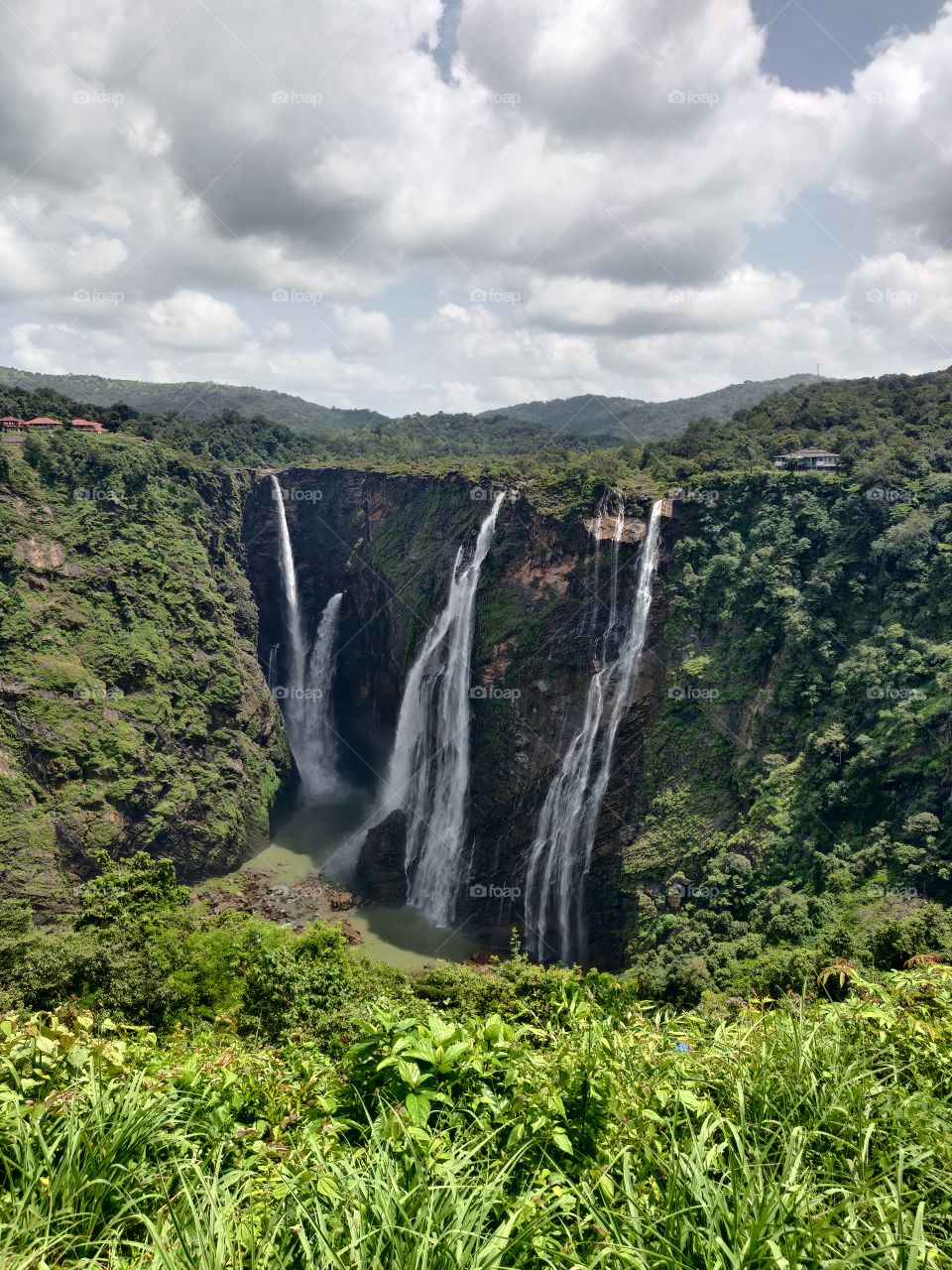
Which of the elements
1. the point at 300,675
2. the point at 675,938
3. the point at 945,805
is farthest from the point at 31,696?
the point at 945,805

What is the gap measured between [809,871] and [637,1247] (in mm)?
23449

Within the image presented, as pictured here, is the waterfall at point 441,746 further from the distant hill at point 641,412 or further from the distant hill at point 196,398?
the distant hill at point 196,398

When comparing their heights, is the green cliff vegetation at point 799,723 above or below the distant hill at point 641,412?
below

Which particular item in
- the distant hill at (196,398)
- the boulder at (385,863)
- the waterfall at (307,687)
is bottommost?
the boulder at (385,863)

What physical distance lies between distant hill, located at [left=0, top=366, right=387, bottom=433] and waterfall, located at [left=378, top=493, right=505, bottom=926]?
3275 inches

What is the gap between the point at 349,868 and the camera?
37.1 metres

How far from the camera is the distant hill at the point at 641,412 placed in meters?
107

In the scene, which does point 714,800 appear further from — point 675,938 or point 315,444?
point 315,444

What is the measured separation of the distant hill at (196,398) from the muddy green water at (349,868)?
3280 inches

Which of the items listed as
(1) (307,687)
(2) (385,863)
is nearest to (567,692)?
(2) (385,863)

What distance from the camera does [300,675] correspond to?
163 feet

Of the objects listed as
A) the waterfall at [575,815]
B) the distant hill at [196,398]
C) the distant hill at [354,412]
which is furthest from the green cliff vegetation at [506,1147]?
the distant hill at [196,398]

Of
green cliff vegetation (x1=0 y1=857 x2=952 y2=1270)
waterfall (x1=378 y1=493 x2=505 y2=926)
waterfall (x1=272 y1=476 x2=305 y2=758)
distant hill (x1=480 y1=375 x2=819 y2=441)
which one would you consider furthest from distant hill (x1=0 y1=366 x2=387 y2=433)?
green cliff vegetation (x1=0 y1=857 x2=952 y2=1270)

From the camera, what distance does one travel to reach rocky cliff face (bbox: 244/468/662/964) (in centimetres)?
3241
